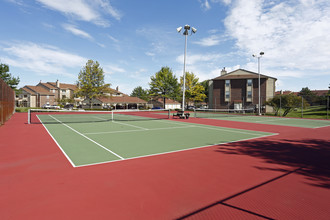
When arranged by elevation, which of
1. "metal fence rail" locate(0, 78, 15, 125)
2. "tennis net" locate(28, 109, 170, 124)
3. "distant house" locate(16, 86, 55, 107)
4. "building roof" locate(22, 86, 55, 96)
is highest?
"building roof" locate(22, 86, 55, 96)

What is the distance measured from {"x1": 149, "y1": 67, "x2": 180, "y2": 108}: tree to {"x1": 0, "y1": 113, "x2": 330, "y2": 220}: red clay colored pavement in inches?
2033

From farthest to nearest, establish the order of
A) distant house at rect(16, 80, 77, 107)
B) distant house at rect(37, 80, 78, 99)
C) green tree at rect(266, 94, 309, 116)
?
distant house at rect(37, 80, 78, 99) < distant house at rect(16, 80, 77, 107) < green tree at rect(266, 94, 309, 116)

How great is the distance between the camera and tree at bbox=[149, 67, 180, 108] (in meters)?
58.1

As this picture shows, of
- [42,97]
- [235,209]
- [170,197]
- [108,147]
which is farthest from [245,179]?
[42,97]

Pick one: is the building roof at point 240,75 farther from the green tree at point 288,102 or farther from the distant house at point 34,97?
the distant house at point 34,97

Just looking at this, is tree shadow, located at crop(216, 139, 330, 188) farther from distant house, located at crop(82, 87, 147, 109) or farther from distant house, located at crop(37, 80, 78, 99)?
distant house, located at crop(37, 80, 78, 99)

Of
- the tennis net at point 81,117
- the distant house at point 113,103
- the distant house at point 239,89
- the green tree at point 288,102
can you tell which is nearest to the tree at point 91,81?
the distant house at point 113,103

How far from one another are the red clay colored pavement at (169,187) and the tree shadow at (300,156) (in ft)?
0.11

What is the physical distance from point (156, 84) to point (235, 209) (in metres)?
55.6

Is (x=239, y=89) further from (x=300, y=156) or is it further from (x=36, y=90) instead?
(x=36, y=90)

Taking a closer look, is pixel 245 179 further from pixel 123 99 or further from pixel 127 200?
pixel 123 99

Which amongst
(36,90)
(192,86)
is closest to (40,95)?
(36,90)

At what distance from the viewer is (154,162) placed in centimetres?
653

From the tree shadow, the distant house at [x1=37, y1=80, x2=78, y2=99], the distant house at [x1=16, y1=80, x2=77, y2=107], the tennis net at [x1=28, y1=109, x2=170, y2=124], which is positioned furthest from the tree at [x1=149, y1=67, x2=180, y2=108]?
the tree shadow
